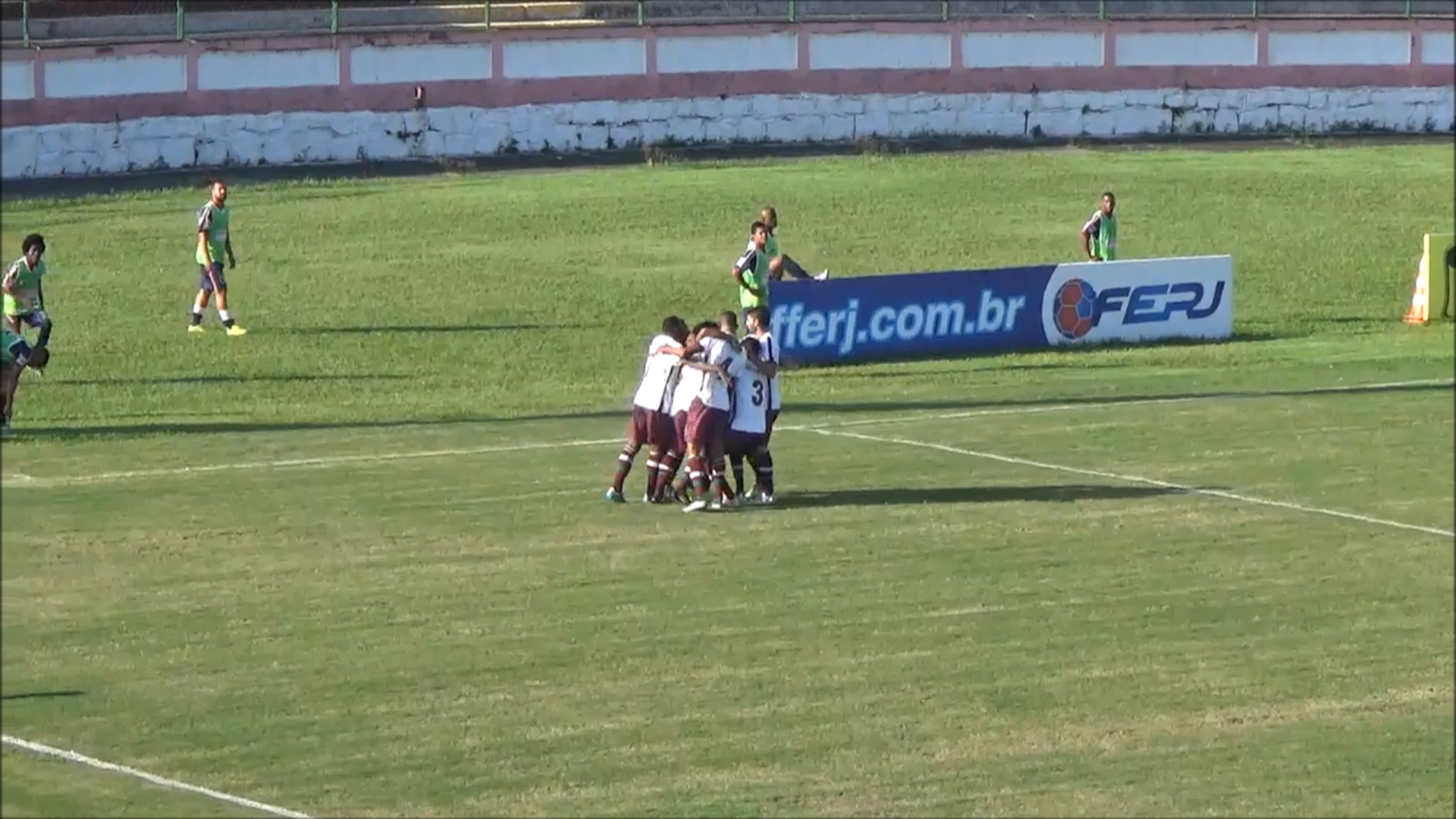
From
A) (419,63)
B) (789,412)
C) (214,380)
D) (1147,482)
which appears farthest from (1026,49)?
(1147,482)

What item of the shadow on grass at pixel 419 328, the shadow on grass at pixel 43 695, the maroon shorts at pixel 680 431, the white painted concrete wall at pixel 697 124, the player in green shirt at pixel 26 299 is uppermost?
the white painted concrete wall at pixel 697 124

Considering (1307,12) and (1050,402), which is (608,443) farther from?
(1307,12)

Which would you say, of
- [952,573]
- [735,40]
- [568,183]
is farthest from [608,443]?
[735,40]

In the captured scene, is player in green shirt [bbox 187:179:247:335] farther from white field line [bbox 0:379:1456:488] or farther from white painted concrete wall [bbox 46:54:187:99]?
white painted concrete wall [bbox 46:54:187:99]

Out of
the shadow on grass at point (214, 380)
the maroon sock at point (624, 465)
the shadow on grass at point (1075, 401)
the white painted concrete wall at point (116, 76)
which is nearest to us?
the maroon sock at point (624, 465)

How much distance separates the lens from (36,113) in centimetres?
4553

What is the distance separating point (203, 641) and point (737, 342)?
6055 mm

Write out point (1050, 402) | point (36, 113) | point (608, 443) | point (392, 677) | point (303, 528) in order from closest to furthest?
point (392, 677) → point (303, 528) → point (608, 443) → point (1050, 402) → point (36, 113)

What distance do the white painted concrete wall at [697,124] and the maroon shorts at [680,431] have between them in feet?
76.8

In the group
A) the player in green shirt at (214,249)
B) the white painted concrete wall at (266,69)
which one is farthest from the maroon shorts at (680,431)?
the white painted concrete wall at (266,69)

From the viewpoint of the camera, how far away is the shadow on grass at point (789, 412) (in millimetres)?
28047

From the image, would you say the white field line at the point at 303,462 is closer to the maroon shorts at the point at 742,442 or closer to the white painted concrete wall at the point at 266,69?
the maroon shorts at the point at 742,442

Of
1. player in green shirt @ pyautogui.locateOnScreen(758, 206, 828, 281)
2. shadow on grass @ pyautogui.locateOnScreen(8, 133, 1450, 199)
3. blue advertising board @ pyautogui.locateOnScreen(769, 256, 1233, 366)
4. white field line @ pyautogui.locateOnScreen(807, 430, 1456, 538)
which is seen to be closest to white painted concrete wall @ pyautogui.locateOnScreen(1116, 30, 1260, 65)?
shadow on grass @ pyautogui.locateOnScreen(8, 133, 1450, 199)

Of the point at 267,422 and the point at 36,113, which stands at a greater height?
the point at 36,113
